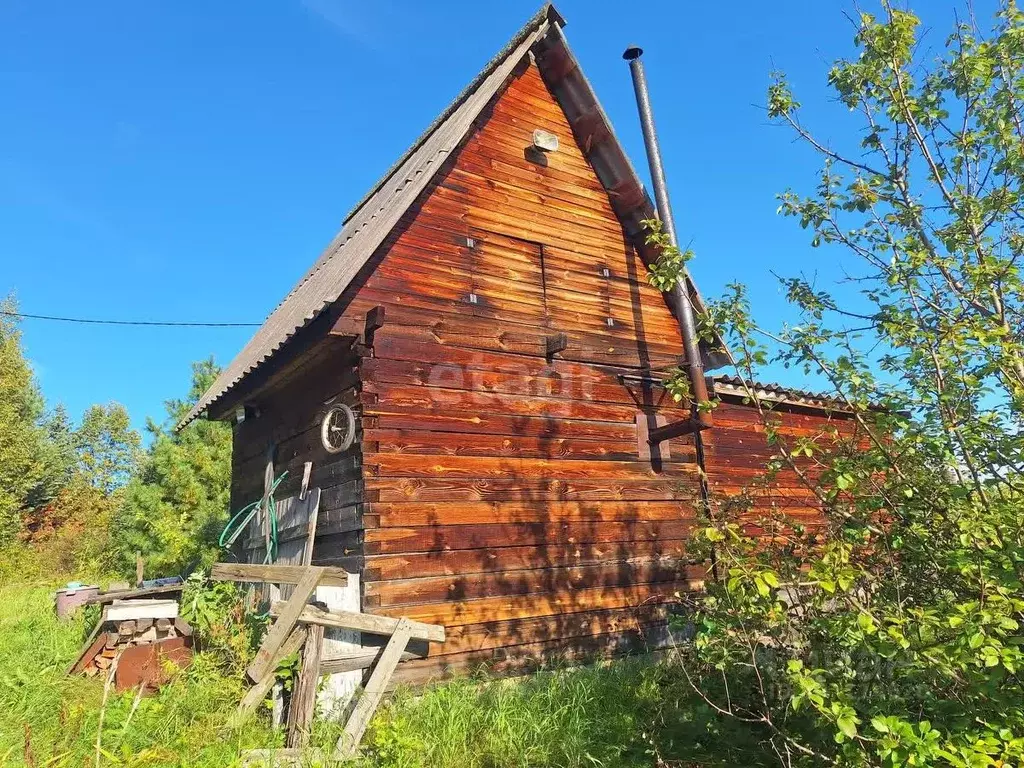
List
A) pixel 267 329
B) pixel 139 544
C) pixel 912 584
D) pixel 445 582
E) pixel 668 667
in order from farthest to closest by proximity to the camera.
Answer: pixel 139 544 → pixel 267 329 → pixel 668 667 → pixel 445 582 → pixel 912 584

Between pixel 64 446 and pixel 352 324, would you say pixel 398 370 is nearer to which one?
pixel 352 324

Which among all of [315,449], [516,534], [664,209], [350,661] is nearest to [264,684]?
[350,661]

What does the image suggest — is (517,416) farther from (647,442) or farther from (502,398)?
(647,442)

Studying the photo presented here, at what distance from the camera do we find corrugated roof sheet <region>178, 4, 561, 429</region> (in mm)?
7082

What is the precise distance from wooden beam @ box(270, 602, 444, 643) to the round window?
1678mm

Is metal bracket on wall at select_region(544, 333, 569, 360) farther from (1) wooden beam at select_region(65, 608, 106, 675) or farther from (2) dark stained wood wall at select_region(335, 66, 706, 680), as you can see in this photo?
(1) wooden beam at select_region(65, 608, 106, 675)

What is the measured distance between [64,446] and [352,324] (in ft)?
109

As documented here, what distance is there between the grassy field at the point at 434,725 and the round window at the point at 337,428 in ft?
7.44

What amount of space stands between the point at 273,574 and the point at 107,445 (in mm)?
41045

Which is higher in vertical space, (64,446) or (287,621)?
(64,446)

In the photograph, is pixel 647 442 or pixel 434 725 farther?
pixel 647 442

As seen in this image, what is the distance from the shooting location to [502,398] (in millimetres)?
7762

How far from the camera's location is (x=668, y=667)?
7.32 m

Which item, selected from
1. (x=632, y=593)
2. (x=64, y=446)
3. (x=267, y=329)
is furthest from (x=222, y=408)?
(x=64, y=446)
